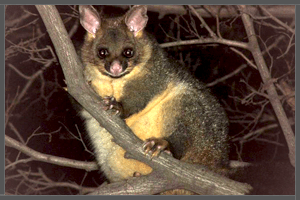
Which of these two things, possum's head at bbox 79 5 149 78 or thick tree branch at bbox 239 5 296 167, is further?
thick tree branch at bbox 239 5 296 167

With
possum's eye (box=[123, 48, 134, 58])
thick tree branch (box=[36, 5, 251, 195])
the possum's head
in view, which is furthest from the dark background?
thick tree branch (box=[36, 5, 251, 195])

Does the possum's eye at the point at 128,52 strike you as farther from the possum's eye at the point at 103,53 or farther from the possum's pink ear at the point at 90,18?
the possum's pink ear at the point at 90,18

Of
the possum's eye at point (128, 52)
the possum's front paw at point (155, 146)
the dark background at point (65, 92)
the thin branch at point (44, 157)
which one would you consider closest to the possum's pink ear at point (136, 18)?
the possum's eye at point (128, 52)

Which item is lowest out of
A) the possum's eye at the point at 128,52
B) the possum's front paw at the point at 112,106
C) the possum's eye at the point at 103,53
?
the possum's front paw at the point at 112,106

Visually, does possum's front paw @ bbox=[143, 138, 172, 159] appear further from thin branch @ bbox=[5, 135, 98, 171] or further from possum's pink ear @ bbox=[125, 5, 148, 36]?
thin branch @ bbox=[5, 135, 98, 171]

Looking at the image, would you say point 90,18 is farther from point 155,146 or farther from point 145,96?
point 155,146

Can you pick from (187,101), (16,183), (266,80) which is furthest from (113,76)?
(16,183)
